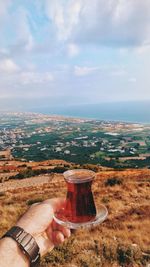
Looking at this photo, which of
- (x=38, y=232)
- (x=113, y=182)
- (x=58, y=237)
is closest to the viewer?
(x=38, y=232)

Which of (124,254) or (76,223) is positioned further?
(124,254)

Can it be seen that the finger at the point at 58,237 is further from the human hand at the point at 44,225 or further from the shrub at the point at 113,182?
the shrub at the point at 113,182

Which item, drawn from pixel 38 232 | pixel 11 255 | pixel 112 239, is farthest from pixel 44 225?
pixel 112 239

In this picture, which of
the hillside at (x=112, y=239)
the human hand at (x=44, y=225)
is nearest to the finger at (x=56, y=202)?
the human hand at (x=44, y=225)

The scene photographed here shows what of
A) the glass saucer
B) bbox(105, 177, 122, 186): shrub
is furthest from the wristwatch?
bbox(105, 177, 122, 186): shrub

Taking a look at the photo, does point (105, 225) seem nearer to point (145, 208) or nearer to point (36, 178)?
point (145, 208)

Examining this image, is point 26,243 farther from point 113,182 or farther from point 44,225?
point 113,182

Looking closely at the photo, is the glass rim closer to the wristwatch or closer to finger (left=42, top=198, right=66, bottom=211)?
finger (left=42, top=198, right=66, bottom=211)
